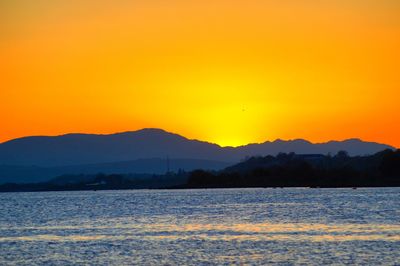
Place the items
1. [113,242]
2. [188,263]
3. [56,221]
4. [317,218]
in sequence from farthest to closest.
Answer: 1. [56,221]
2. [317,218]
3. [113,242]
4. [188,263]

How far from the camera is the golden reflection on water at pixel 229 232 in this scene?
65.0 m

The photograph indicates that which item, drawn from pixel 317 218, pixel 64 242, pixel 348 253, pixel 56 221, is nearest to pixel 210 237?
pixel 64 242

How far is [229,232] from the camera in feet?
237

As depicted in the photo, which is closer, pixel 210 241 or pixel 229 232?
pixel 210 241

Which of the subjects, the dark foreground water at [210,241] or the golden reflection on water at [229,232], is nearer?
the dark foreground water at [210,241]

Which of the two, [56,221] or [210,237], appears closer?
[210,237]

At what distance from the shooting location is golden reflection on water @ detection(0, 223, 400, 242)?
65000 millimetres

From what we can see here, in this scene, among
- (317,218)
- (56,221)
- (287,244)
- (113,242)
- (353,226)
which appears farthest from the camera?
(56,221)

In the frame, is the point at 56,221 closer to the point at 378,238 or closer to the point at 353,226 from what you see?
the point at 353,226

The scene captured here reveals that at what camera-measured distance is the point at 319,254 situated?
5259cm

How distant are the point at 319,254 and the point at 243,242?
33.9ft

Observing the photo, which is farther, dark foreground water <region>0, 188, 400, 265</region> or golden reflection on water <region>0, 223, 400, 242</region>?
golden reflection on water <region>0, 223, 400, 242</region>

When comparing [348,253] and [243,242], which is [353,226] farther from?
[348,253]

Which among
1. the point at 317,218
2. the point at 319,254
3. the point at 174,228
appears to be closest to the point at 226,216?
the point at 317,218
